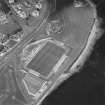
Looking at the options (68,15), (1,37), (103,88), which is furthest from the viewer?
(68,15)

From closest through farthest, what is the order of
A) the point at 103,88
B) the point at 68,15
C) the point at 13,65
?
1. the point at 103,88
2. the point at 13,65
3. the point at 68,15

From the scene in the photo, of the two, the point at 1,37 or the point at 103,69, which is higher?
the point at 1,37

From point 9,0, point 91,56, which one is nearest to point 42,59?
point 91,56

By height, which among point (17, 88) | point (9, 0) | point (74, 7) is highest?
point (9, 0)

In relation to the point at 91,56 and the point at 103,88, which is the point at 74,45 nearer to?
the point at 91,56

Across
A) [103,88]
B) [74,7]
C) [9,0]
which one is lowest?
[103,88]

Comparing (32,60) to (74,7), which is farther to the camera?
(74,7)

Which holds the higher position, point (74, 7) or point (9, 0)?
point (9, 0)

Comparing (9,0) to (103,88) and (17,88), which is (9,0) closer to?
(17,88)

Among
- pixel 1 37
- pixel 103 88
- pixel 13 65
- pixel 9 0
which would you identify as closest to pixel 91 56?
pixel 103 88
